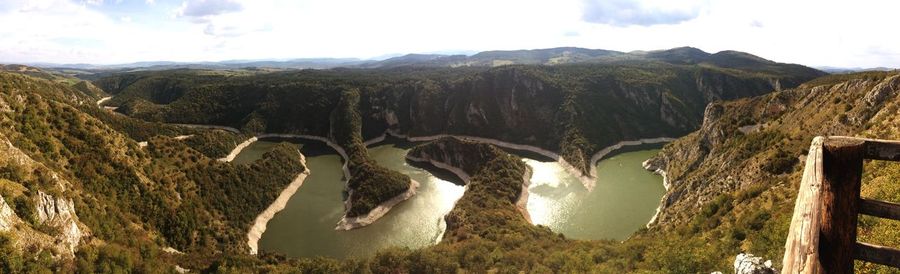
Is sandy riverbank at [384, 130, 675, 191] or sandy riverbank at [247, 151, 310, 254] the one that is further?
sandy riverbank at [384, 130, 675, 191]

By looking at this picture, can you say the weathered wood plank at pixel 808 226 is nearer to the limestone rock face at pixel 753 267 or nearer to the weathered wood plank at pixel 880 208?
the weathered wood plank at pixel 880 208

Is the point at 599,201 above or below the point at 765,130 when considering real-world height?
below

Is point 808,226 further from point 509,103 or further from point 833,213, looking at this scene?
point 509,103

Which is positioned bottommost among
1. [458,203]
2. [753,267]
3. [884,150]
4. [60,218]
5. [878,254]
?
[458,203]

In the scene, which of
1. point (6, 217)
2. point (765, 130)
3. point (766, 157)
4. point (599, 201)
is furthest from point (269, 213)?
point (765, 130)

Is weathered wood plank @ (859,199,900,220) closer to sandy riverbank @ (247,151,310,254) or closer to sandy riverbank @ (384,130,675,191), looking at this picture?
sandy riverbank @ (247,151,310,254)

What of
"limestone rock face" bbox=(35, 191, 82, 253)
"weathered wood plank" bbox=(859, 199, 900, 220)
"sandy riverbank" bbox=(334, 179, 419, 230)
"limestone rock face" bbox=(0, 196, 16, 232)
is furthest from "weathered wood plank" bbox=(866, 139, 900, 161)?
"sandy riverbank" bbox=(334, 179, 419, 230)

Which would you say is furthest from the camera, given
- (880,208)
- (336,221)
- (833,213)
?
(336,221)
